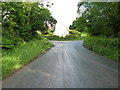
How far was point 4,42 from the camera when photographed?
8812 millimetres

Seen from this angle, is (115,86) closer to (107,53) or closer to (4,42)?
(107,53)

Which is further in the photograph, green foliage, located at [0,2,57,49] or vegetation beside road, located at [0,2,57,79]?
green foliage, located at [0,2,57,49]

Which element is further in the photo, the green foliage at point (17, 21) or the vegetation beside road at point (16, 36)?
the green foliage at point (17, 21)

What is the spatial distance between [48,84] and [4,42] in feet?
19.4

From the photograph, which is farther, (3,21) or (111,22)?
(111,22)

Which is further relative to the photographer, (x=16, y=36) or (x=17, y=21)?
(x=17, y=21)

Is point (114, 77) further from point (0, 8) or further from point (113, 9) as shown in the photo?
point (0, 8)

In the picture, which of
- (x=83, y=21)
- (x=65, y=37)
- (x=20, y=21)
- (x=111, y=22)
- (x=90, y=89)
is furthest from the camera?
(x=65, y=37)

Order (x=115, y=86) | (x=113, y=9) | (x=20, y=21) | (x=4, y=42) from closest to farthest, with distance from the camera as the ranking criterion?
(x=115, y=86) < (x=4, y=42) < (x=113, y=9) < (x=20, y=21)

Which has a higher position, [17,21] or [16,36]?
[17,21]

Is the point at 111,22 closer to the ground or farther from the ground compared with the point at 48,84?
farther from the ground

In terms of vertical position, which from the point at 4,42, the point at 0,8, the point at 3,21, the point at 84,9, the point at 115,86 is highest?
the point at 84,9

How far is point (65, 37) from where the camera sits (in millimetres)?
38125

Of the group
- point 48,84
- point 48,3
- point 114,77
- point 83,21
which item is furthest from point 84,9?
point 48,84
